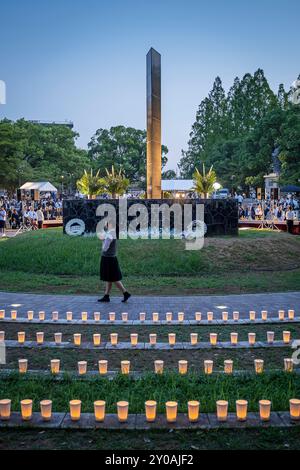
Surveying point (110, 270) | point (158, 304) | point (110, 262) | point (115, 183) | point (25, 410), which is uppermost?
point (115, 183)

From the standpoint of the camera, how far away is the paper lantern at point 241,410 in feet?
14.3

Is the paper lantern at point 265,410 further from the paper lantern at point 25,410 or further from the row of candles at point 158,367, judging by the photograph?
the paper lantern at point 25,410

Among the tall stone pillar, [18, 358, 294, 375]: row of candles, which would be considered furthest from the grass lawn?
[18, 358, 294, 375]: row of candles

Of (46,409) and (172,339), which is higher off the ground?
(46,409)

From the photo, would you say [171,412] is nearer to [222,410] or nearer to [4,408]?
[222,410]

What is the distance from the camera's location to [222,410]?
4375 millimetres

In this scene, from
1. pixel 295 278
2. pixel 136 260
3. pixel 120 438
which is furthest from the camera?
pixel 136 260

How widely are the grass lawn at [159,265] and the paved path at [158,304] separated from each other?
0.88 meters

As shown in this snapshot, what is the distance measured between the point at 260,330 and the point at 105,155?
2320 inches

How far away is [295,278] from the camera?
1337cm

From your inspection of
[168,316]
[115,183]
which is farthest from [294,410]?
[115,183]

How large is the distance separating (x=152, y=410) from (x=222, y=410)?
0.60m
